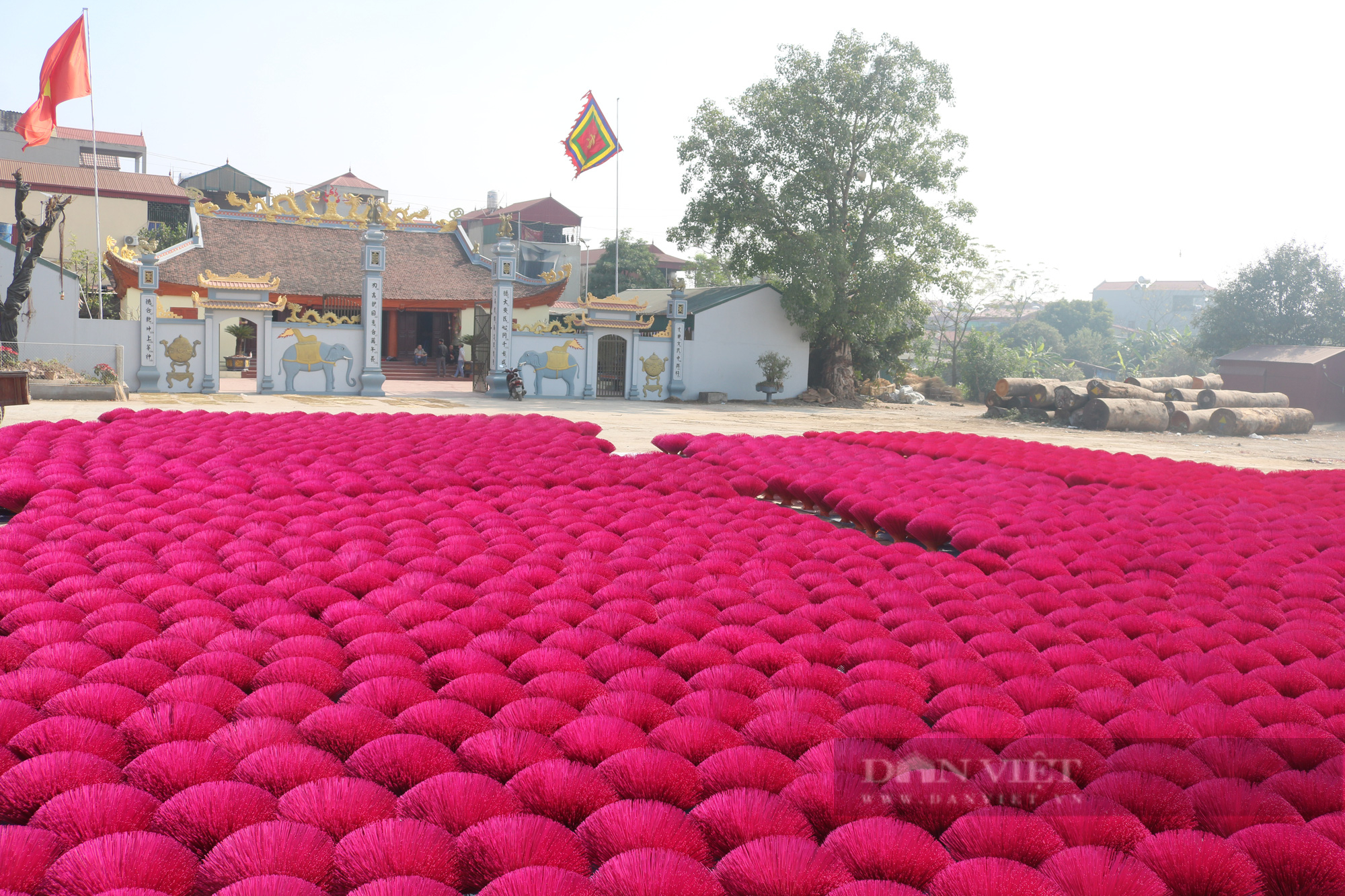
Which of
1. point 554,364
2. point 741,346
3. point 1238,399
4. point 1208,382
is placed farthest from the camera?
point 1208,382

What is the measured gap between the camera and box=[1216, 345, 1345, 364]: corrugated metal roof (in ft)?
72.8

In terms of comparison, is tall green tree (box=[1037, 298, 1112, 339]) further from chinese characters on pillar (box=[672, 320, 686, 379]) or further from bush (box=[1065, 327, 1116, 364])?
chinese characters on pillar (box=[672, 320, 686, 379])

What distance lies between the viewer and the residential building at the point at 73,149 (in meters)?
40.3

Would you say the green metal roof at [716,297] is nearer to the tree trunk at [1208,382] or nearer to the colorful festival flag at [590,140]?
the colorful festival flag at [590,140]

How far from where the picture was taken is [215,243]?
23891 mm

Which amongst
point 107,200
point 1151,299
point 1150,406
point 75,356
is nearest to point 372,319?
point 75,356

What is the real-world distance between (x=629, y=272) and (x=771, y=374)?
1872cm

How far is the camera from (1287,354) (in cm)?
2292

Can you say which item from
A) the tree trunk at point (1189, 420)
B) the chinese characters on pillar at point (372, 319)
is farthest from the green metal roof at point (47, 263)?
the tree trunk at point (1189, 420)

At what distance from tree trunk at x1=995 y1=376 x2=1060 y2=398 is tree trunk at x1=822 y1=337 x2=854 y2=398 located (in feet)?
13.0

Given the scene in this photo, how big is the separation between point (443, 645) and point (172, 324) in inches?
→ 633

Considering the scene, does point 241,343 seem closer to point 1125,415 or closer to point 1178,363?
point 1125,415

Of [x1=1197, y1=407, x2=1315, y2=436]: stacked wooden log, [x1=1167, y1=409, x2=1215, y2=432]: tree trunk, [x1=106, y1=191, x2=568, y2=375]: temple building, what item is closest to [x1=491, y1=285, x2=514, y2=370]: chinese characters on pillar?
[x1=106, y1=191, x2=568, y2=375]: temple building

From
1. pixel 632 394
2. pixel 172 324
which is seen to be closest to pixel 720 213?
pixel 632 394
